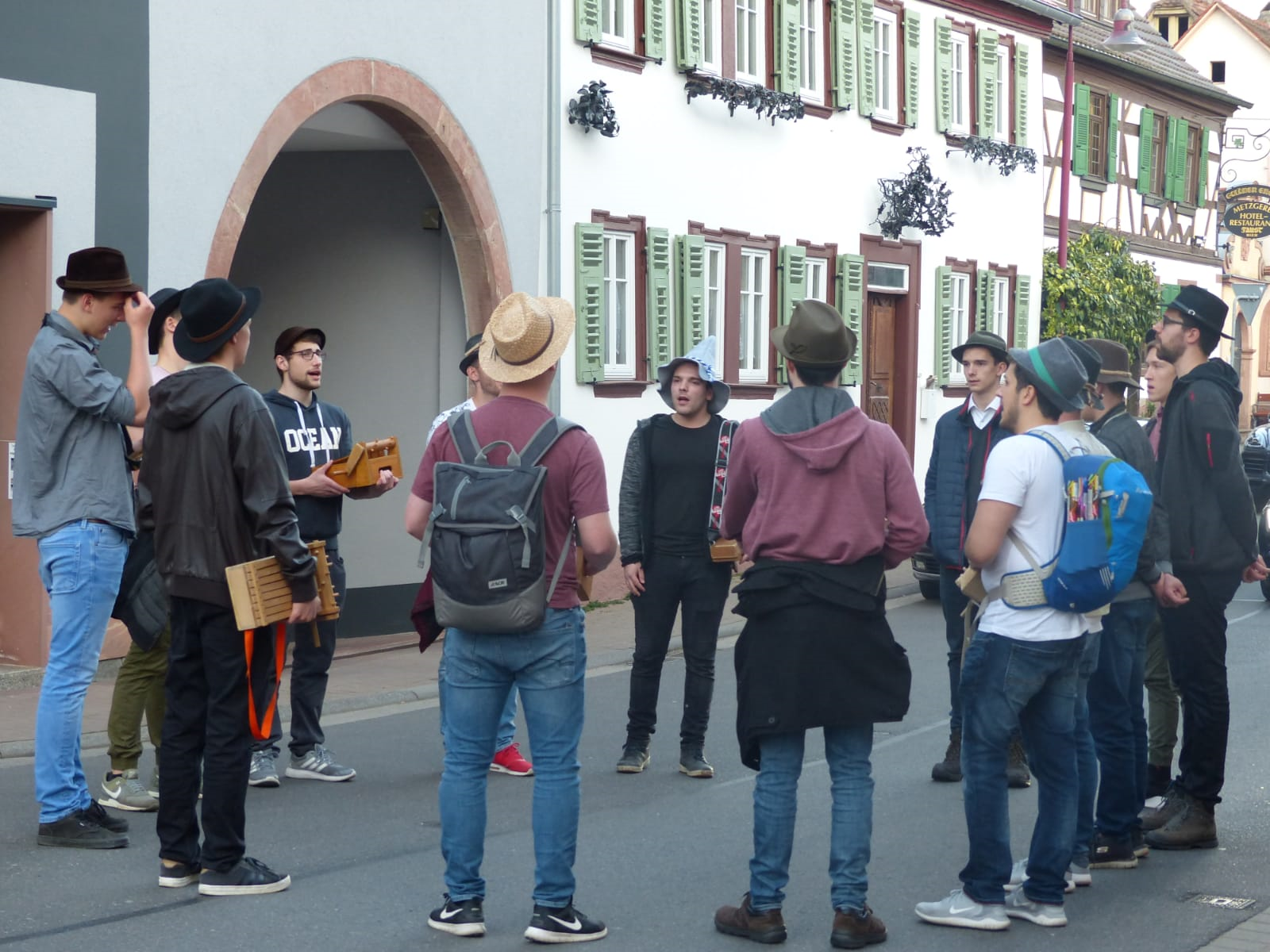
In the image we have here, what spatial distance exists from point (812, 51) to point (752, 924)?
54.2 feet

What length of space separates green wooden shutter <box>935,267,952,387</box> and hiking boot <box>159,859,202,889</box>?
62.7ft

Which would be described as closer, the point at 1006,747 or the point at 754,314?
the point at 1006,747

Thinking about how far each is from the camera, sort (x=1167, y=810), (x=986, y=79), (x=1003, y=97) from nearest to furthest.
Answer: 1. (x=1167, y=810)
2. (x=986, y=79)
3. (x=1003, y=97)

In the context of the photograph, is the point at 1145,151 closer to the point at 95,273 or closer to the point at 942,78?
the point at 942,78

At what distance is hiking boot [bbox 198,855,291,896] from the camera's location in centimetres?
631

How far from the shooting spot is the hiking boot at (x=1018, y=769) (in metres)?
8.62

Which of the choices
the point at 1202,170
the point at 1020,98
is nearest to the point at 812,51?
the point at 1020,98

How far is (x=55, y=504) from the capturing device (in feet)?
22.9

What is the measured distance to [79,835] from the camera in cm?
699

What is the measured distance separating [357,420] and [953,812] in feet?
28.6

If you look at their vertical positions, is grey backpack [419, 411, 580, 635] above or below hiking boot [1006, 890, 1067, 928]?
above

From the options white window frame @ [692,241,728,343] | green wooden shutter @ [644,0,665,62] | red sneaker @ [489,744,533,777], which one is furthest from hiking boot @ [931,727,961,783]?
white window frame @ [692,241,728,343]

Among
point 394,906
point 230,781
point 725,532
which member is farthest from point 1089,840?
point 230,781

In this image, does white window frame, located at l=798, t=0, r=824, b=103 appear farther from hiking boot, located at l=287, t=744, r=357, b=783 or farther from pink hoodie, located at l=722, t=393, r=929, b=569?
pink hoodie, located at l=722, t=393, r=929, b=569
